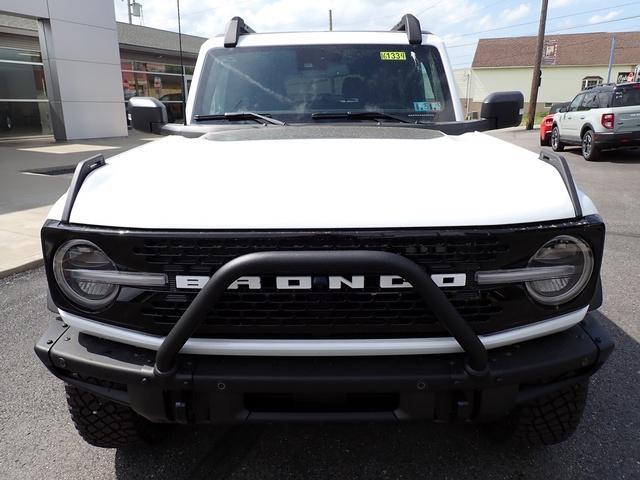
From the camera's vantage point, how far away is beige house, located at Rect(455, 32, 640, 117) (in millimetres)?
49519

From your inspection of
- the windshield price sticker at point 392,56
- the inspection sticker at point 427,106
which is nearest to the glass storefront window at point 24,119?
the windshield price sticker at point 392,56

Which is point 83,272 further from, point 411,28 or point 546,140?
point 546,140

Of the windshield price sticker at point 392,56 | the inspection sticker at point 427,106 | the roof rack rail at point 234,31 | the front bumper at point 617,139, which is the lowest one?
the front bumper at point 617,139

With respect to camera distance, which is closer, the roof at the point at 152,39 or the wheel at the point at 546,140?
the wheel at the point at 546,140

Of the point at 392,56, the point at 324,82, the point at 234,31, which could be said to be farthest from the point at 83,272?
the point at 392,56

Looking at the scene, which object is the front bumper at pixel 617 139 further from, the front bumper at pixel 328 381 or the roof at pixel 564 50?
the roof at pixel 564 50

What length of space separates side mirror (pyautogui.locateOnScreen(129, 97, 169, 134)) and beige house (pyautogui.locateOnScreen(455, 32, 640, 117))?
48.4 metres

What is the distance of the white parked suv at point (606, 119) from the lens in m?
12.1

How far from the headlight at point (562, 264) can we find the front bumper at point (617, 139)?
40.9 ft

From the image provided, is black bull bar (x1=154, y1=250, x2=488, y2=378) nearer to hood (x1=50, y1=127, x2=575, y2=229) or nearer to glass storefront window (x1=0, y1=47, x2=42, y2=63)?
hood (x1=50, y1=127, x2=575, y2=229)

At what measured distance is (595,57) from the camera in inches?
1965

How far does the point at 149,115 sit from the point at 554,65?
183ft

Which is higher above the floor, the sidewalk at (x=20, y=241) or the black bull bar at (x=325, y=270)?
the black bull bar at (x=325, y=270)

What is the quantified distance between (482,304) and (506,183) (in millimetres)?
447
